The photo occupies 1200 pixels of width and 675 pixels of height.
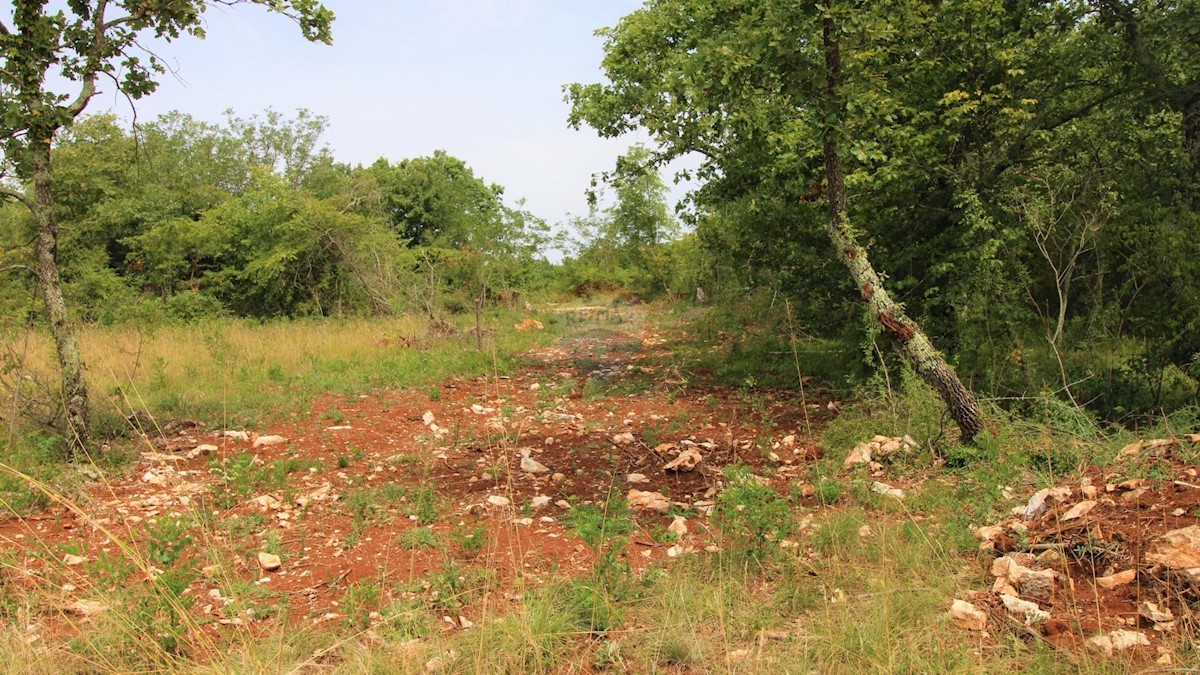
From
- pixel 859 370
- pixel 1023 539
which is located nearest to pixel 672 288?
pixel 859 370

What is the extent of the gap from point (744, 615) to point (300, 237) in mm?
15341

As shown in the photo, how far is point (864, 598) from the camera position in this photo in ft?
10.5

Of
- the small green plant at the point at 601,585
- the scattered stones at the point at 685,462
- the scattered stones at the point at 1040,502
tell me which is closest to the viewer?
the small green plant at the point at 601,585

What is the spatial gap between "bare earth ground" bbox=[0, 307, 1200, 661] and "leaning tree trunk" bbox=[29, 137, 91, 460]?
0.58m

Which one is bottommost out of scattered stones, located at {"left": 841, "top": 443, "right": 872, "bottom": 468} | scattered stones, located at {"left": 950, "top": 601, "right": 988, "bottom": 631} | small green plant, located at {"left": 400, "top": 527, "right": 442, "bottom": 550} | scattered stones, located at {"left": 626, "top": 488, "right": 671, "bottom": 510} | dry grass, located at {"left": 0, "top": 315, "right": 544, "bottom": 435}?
scattered stones, located at {"left": 626, "top": 488, "right": 671, "bottom": 510}

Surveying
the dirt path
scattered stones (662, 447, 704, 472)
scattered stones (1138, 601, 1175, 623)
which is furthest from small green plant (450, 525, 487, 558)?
scattered stones (1138, 601, 1175, 623)

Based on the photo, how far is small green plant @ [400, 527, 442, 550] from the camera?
13.6 feet

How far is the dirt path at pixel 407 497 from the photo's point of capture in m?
3.54

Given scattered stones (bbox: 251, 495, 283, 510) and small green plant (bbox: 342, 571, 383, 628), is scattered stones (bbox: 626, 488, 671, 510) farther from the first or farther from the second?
scattered stones (bbox: 251, 495, 283, 510)

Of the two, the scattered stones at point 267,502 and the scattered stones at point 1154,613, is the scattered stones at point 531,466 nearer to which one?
the scattered stones at point 267,502

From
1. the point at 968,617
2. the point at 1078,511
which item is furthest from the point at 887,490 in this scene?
the point at 968,617

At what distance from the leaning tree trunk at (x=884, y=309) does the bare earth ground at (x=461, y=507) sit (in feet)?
2.67

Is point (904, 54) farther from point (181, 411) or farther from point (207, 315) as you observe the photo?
point (207, 315)

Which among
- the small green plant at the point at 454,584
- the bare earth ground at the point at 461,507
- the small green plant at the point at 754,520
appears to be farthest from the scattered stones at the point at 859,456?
the small green plant at the point at 454,584
